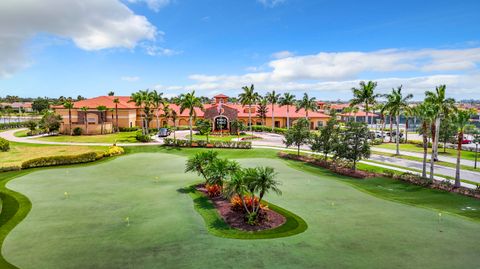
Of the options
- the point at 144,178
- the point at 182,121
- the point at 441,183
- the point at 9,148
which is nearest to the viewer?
the point at 441,183

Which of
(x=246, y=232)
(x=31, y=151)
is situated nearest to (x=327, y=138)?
(x=246, y=232)

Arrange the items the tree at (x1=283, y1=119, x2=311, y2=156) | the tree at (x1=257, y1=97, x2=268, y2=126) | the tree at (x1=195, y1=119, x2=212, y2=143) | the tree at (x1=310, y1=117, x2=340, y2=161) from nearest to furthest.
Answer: the tree at (x1=310, y1=117, x2=340, y2=161) → the tree at (x1=283, y1=119, x2=311, y2=156) → the tree at (x1=195, y1=119, x2=212, y2=143) → the tree at (x1=257, y1=97, x2=268, y2=126)

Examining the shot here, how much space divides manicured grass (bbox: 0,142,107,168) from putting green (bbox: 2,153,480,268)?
1599 centimetres

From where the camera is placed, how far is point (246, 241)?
792 inches

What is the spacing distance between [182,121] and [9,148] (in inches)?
2041

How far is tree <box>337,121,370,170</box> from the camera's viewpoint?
3975 cm

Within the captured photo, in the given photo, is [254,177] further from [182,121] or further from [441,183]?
[182,121]

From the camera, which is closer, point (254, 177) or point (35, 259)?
point (35, 259)

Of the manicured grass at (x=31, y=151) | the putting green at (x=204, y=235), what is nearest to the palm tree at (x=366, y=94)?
the putting green at (x=204, y=235)

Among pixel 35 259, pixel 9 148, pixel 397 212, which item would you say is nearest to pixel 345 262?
pixel 397 212

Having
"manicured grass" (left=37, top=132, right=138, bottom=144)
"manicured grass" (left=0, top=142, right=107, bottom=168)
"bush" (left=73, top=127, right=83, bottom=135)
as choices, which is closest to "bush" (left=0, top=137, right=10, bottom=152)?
"manicured grass" (left=0, top=142, right=107, bottom=168)

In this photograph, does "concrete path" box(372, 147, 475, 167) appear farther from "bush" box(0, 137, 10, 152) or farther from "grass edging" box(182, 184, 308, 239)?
"bush" box(0, 137, 10, 152)

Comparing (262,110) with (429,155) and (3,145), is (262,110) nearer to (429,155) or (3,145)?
(429,155)

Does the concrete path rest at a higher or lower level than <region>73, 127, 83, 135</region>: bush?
lower
